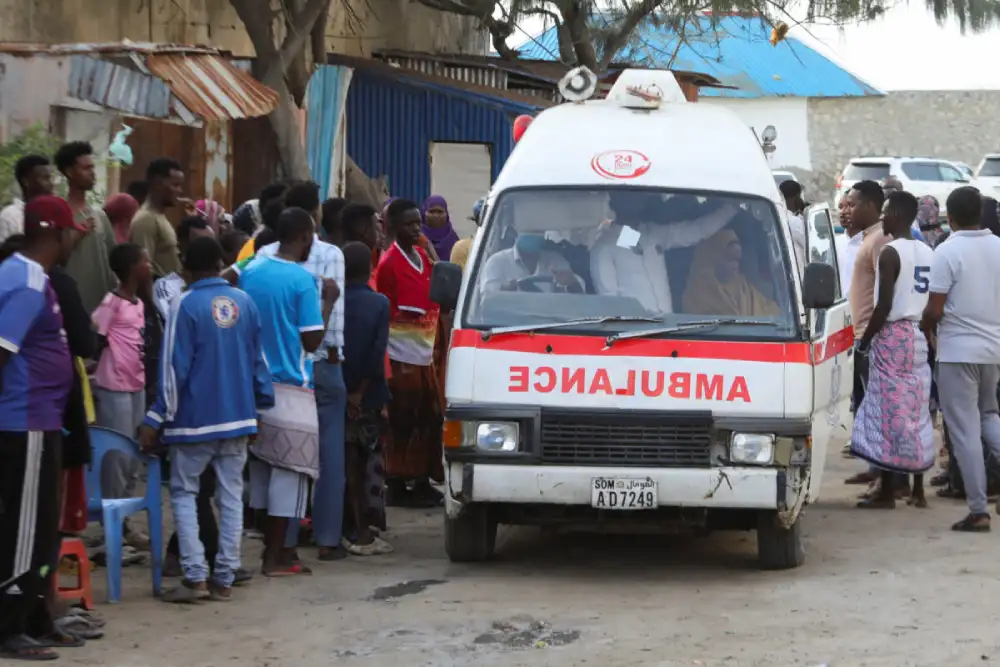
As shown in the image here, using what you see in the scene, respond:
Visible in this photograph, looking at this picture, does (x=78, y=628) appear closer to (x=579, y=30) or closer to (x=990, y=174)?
(x=579, y=30)

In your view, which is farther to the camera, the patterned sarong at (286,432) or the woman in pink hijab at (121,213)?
the woman in pink hijab at (121,213)

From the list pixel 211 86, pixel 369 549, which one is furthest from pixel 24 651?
pixel 211 86

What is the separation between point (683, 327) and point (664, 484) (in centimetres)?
77

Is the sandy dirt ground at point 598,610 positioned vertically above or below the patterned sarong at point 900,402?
below

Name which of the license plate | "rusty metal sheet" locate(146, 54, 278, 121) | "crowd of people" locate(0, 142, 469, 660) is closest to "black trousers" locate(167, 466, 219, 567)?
"crowd of people" locate(0, 142, 469, 660)

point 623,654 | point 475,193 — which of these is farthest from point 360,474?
point 475,193

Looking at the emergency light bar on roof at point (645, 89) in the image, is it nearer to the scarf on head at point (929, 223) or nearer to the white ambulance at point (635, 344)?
the white ambulance at point (635, 344)

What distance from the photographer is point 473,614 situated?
297 inches

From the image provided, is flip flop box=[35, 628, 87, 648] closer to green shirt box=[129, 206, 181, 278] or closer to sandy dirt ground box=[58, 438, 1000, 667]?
sandy dirt ground box=[58, 438, 1000, 667]

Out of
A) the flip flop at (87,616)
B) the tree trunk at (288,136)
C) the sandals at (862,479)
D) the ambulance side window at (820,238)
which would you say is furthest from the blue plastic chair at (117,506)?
the tree trunk at (288,136)

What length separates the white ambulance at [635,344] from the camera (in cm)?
803

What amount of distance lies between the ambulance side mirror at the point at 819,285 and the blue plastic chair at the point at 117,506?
3180 millimetres

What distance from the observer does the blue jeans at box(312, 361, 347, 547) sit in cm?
879

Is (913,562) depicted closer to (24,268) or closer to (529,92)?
(24,268)
